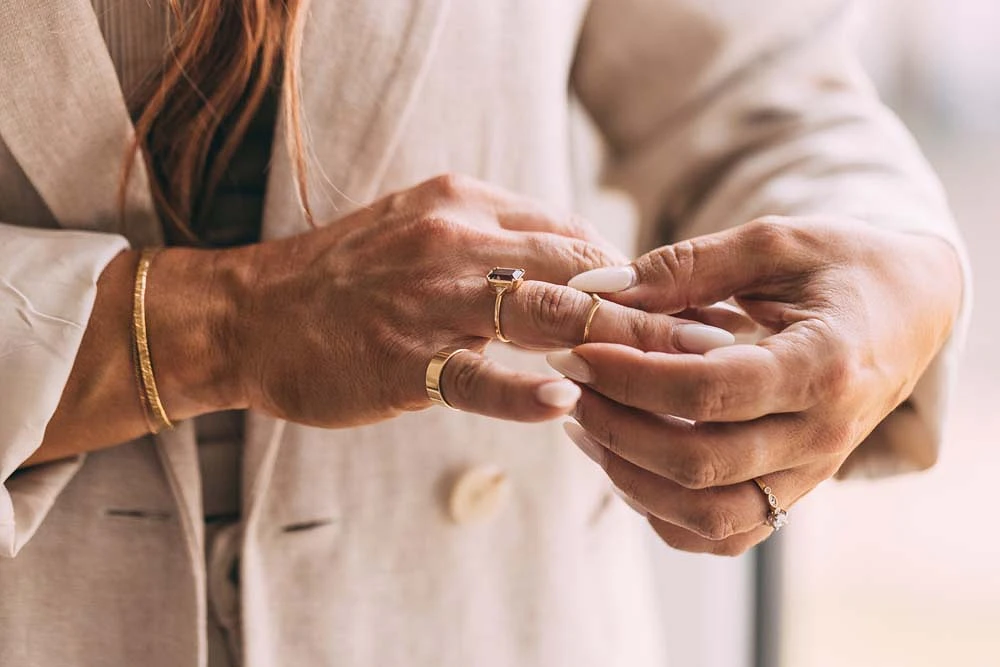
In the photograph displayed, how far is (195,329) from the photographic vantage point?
1.99 ft

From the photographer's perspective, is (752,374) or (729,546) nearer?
(752,374)

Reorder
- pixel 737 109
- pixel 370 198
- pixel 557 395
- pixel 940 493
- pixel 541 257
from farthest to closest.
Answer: pixel 940 493, pixel 737 109, pixel 370 198, pixel 541 257, pixel 557 395

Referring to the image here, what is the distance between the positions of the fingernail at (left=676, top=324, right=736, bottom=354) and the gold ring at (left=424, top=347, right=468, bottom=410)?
0.42ft

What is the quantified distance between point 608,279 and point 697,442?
11 cm

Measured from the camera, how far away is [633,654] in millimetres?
893

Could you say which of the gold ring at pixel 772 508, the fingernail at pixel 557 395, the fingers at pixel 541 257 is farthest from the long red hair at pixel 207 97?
the gold ring at pixel 772 508

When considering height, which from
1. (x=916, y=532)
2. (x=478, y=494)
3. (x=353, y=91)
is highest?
(x=353, y=91)

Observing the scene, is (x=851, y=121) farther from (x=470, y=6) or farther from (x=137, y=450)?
(x=137, y=450)

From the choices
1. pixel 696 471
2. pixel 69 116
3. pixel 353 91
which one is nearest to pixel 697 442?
pixel 696 471

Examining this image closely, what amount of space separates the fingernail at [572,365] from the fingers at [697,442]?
2 centimetres

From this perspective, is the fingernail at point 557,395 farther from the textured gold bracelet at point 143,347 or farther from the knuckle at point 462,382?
the textured gold bracelet at point 143,347

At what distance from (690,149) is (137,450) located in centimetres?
52

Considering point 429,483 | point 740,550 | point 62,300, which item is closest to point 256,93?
point 62,300

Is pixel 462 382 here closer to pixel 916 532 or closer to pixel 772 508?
pixel 772 508
